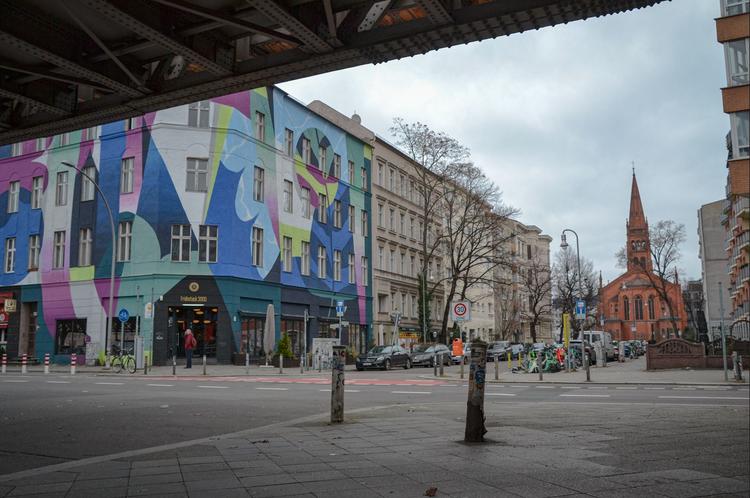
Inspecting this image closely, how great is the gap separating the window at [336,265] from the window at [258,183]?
35.0 ft

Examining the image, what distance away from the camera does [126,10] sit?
31.6 feet

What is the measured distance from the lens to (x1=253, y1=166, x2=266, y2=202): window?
41812mm

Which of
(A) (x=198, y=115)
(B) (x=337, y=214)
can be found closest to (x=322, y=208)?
(B) (x=337, y=214)

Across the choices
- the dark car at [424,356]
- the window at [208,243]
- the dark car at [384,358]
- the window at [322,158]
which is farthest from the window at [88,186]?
the dark car at [424,356]

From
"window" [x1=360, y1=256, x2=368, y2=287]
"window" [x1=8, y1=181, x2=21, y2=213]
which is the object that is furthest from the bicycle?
"window" [x1=360, y1=256, x2=368, y2=287]

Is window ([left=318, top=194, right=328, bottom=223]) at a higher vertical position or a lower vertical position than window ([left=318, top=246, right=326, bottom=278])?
higher

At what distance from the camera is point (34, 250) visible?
144 feet

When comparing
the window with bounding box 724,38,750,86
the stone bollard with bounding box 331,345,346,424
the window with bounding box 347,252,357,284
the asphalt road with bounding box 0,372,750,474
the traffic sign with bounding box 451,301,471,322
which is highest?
the window with bounding box 347,252,357,284

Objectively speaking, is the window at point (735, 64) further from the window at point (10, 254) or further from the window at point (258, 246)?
the window at point (10, 254)

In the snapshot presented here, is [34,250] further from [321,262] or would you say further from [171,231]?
[321,262]

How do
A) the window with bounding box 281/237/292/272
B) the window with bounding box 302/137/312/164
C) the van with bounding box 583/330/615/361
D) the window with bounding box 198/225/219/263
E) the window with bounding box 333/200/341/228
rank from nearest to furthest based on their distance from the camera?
the window with bounding box 198/225/219/263, the van with bounding box 583/330/615/361, the window with bounding box 281/237/292/272, the window with bounding box 302/137/312/164, the window with bounding box 333/200/341/228

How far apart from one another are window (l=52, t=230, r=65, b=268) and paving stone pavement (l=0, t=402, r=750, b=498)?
120 ft

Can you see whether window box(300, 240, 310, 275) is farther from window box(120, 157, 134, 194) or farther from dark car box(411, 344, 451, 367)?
window box(120, 157, 134, 194)

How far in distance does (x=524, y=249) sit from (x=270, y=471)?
103592mm
